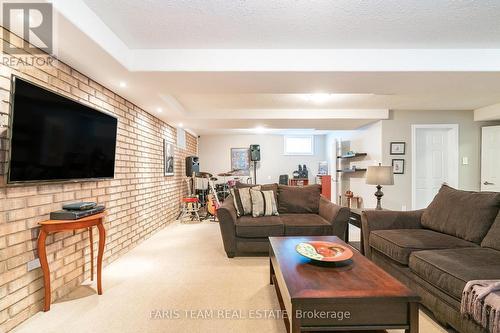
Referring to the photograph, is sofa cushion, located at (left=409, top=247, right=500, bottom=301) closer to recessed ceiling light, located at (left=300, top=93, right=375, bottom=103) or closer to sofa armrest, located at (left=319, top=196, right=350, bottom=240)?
sofa armrest, located at (left=319, top=196, right=350, bottom=240)

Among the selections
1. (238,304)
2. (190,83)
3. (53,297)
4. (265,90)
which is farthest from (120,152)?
(238,304)

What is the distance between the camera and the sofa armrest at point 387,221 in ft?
8.83

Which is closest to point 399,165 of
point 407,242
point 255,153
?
point 407,242

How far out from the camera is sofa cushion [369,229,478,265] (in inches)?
83.0

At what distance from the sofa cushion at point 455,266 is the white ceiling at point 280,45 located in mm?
1747

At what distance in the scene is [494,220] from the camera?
82.5 inches

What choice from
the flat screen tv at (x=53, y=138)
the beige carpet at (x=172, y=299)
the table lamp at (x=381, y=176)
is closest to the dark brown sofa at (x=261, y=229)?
the beige carpet at (x=172, y=299)

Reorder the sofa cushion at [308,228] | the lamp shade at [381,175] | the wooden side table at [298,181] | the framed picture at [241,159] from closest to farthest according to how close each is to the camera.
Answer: the sofa cushion at [308,228] < the lamp shade at [381,175] < the wooden side table at [298,181] < the framed picture at [241,159]

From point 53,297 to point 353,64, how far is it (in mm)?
3524

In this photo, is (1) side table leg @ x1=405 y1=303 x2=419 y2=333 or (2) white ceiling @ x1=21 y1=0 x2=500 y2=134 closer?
(1) side table leg @ x1=405 y1=303 x2=419 y2=333

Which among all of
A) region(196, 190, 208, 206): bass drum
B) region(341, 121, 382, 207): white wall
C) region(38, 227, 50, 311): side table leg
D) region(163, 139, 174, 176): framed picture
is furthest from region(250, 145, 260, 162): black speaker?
region(38, 227, 50, 311): side table leg

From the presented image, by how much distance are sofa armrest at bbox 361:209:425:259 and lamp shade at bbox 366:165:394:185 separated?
666 millimetres

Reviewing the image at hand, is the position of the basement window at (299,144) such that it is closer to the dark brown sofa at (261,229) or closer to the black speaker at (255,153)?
the black speaker at (255,153)

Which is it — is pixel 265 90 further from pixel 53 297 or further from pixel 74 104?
pixel 53 297
